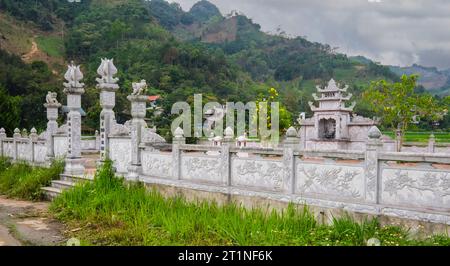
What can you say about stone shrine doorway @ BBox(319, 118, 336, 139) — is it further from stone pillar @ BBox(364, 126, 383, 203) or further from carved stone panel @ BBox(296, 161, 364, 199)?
stone pillar @ BBox(364, 126, 383, 203)

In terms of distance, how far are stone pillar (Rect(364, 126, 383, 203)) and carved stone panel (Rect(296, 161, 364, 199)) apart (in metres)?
0.12

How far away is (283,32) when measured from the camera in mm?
130000

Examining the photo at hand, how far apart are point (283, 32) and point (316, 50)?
15.8m

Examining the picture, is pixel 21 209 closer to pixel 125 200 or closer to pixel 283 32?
pixel 125 200

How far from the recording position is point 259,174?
769 cm

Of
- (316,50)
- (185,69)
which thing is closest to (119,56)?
(185,69)

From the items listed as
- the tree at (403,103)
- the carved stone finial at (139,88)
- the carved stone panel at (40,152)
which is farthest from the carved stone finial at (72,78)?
the tree at (403,103)

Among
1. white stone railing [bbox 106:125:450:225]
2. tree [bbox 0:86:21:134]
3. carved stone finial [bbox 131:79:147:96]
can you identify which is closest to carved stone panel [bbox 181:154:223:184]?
white stone railing [bbox 106:125:450:225]

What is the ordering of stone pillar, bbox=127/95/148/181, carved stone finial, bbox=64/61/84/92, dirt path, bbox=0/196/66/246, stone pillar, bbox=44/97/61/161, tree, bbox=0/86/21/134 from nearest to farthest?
dirt path, bbox=0/196/66/246, stone pillar, bbox=127/95/148/181, carved stone finial, bbox=64/61/84/92, stone pillar, bbox=44/97/61/161, tree, bbox=0/86/21/134

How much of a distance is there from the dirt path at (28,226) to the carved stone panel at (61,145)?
1.94 m

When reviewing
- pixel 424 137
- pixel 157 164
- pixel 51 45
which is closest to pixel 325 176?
pixel 157 164

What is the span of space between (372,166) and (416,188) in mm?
666

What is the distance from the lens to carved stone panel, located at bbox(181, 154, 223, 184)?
8.36 metres

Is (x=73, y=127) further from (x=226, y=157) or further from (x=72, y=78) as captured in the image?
(x=226, y=157)
